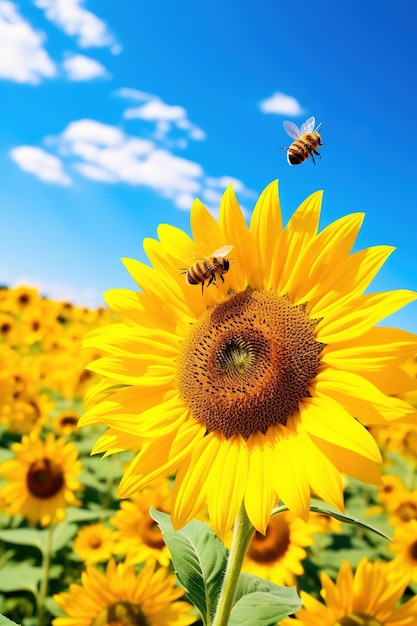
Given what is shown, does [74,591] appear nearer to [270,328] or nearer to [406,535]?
[270,328]

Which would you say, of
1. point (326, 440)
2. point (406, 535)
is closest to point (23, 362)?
point (406, 535)

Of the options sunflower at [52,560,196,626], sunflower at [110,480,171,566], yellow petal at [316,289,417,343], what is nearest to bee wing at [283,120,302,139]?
yellow petal at [316,289,417,343]

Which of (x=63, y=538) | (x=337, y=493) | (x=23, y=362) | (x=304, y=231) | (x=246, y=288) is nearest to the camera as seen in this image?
(x=337, y=493)

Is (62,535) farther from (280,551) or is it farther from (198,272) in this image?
(198,272)

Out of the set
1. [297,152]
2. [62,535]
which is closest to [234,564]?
[297,152]

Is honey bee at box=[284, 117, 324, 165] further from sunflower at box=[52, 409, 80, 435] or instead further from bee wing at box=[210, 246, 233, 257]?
sunflower at box=[52, 409, 80, 435]
